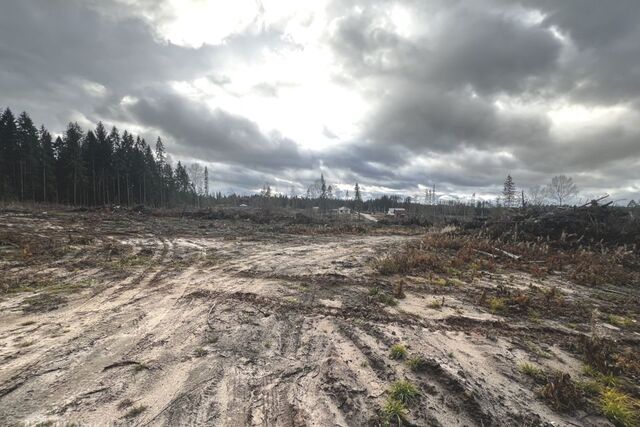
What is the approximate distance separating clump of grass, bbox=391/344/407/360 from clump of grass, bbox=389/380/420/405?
0.70 metres

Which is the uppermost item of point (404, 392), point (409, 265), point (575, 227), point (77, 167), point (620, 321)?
point (77, 167)

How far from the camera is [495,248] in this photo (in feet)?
49.2

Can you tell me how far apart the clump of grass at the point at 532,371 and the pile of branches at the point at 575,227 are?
14.3 m

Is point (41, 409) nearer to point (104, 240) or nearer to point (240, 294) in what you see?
point (240, 294)

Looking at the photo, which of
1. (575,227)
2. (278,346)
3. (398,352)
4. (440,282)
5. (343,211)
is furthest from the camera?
(343,211)

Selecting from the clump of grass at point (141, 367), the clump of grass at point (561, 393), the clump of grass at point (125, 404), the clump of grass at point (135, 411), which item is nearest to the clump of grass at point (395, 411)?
the clump of grass at point (561, 393)

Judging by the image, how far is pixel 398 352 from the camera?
4664 mm

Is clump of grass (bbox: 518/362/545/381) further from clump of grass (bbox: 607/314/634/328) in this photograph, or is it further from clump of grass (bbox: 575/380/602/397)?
clump of grass (bbox: 607/314/634/328)

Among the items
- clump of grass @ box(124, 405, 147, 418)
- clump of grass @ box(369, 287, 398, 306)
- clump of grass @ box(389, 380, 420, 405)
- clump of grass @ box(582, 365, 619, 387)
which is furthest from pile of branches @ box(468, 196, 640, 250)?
clump of grass @ box(124, 405, 147, 418)

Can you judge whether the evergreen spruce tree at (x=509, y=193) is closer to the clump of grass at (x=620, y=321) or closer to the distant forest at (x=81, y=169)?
the distant forest at (x=81, y=169)

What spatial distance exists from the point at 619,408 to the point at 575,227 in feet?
55.7

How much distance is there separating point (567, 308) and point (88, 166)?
218 feet

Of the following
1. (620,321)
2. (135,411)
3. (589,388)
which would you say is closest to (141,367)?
(135,411)

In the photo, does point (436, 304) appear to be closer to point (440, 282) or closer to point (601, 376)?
point (440, 282)
